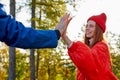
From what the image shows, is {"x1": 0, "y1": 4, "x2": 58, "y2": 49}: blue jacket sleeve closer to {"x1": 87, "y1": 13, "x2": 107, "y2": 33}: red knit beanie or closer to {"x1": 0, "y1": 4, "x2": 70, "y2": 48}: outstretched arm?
{"x1": 0, "y1": 4, "x2": 70, "y2": 48}: outstretched arm

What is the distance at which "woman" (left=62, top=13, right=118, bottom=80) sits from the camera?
4816 millimetres

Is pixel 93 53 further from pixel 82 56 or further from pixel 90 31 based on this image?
pixel 90 31

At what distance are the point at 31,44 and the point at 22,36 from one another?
8 centimetres

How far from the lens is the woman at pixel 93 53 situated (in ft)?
15.8

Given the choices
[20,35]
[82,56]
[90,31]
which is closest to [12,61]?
[90,31]

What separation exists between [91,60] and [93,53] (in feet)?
0.39

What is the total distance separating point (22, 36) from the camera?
281 cm

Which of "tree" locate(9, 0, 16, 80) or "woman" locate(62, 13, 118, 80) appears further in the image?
"tree" locate(9, 0, 16, 80)

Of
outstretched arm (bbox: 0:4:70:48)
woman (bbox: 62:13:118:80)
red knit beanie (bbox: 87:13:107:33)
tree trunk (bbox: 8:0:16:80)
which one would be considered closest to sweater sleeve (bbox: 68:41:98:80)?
woman (bbox: 62:13:118:80)

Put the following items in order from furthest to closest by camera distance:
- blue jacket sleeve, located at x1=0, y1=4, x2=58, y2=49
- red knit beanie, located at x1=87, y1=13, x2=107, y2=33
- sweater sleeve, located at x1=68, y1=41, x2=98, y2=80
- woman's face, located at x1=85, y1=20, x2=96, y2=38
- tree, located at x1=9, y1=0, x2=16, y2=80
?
tree, located at x1=9, y1=0, x2=16, y2=80 < red knit beanie, located at x1=87, y1=13, x2=107, y2=33 < woman's face, located at x1=85, y1=20, x2=96, y2=38 < sweater sleeve, located at x1=68, y1=41, x2=98, y2=80 < blue jacket sleeve, located at x1=0, y1=4, x2=58, y2=49

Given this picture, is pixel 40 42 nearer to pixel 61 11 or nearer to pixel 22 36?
pixel 22 36

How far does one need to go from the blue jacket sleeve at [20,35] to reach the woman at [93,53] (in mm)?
1645

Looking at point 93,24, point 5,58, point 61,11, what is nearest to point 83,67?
point 93,24

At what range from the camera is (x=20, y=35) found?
111 inches
